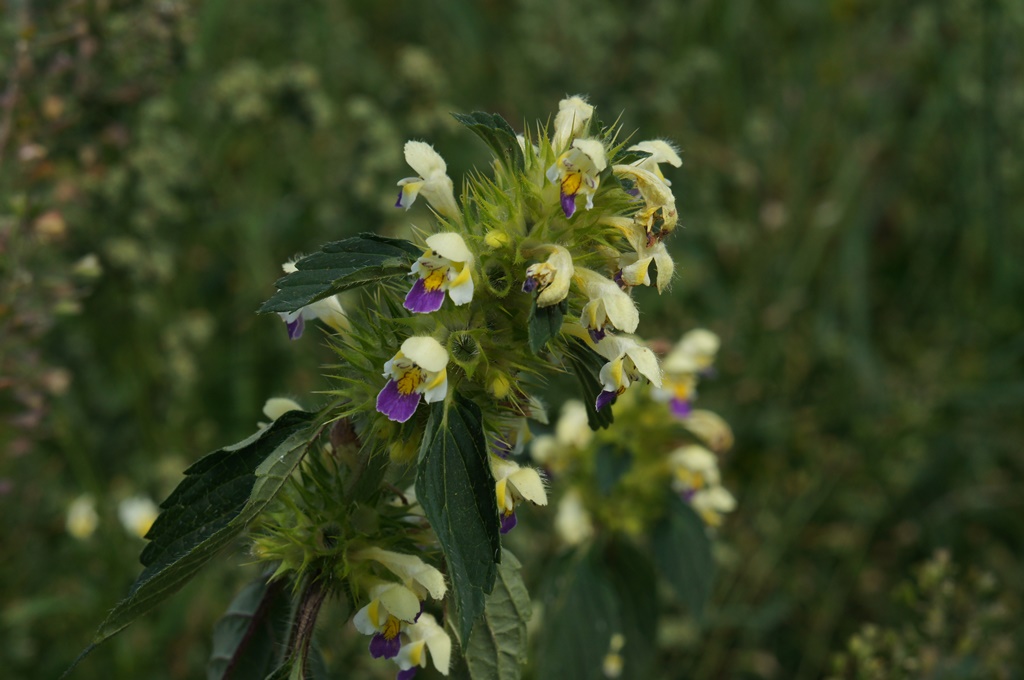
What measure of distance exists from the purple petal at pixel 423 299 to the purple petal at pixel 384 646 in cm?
49

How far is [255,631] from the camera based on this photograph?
5.13 feet

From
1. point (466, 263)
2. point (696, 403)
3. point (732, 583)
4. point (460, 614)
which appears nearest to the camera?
point (460, 614)

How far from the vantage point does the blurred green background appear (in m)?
2.82

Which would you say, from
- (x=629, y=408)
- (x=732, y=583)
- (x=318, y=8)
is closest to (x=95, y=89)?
(x=318, y=8)

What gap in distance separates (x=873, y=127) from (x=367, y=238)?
3.81m

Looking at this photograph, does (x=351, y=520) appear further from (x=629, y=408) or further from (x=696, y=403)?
(x=696, y=403)

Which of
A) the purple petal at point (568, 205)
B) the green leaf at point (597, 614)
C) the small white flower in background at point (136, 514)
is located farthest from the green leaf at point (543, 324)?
the small white flower in background at point (136, 514)

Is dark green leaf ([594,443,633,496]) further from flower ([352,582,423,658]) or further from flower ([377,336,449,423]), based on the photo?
flower ([377,336,449,423])

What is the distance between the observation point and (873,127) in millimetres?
4621

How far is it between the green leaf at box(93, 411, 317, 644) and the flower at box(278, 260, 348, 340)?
17cm

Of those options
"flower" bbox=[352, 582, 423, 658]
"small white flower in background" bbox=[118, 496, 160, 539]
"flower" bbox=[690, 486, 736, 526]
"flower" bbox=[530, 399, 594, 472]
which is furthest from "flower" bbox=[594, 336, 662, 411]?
"small white flower in background" bbox=[118, 496, 160, 539]

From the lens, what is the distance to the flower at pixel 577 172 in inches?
52.4

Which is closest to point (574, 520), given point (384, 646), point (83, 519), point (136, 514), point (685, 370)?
point (685, 370)

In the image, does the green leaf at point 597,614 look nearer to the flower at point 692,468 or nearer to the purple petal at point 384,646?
the flower at point 692,468
